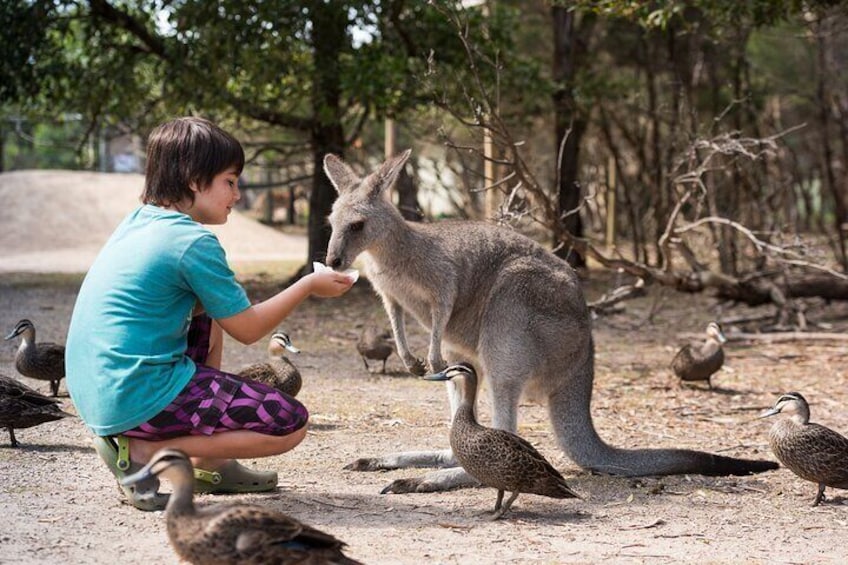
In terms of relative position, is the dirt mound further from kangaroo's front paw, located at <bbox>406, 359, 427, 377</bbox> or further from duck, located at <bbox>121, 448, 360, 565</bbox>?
duck, located at <bbox>121, 448, 360, 565</bbox>

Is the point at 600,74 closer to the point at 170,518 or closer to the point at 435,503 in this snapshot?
the point at 435,503

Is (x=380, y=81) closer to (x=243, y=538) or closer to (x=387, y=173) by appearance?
(x=387, y=173)

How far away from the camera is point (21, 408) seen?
17.1 ft

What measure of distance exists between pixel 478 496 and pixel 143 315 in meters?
1.72

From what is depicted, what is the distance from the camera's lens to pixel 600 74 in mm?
Result: 14188

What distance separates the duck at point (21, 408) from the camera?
5188 millimetres

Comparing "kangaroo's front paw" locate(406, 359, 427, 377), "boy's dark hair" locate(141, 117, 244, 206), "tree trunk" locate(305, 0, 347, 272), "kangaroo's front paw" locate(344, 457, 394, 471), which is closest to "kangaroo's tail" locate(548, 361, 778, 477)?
"kangaroo's front paw" locate(406, 359, 427, 377)

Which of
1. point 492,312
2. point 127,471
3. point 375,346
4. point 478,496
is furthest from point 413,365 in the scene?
point 375,346

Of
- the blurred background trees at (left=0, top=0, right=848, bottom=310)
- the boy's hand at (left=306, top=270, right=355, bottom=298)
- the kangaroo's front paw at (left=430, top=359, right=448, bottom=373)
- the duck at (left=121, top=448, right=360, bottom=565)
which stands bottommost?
the duck at (left=121, top=448, right=360, bottom=565)

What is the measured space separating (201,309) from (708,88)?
48.7 feet

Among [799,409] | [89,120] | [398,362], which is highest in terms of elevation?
[89,120]

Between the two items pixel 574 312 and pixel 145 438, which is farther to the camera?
pixel 574 312

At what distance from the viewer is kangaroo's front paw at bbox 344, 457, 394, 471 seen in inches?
202

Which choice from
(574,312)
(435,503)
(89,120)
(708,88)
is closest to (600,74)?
(708,88)
